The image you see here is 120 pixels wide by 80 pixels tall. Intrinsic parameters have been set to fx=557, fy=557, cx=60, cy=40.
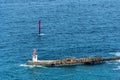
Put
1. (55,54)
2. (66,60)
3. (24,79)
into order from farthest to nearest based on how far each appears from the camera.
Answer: (55,54) → (66,60) → (24,79)

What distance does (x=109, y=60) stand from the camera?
191250 mm

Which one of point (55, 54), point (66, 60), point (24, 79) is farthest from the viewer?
point (55, 54)

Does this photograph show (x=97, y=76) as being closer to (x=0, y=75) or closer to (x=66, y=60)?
(x=66, y=60)

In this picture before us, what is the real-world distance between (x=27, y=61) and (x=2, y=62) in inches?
348

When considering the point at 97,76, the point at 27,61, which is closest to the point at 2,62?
the point at 27,61

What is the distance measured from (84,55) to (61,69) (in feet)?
56.1

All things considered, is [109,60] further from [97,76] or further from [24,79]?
[24,79]

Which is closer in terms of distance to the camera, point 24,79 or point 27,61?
→ point 24,79

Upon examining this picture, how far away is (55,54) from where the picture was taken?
199500 millimetres

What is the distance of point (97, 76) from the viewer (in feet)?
577

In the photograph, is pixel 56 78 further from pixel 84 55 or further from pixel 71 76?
pixel 84 55

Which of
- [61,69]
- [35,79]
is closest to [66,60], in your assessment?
[61,69]

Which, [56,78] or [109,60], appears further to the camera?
[109,60]

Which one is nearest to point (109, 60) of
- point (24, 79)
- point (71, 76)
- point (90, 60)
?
point (90, 60)
